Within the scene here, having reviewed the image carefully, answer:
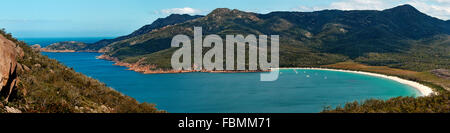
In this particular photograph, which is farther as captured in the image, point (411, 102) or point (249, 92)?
point (249, 92)

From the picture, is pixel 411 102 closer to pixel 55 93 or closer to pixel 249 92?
pixel 55 93

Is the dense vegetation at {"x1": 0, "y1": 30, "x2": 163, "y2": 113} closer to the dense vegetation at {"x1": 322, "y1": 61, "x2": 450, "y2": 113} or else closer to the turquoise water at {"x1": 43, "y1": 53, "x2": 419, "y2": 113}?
the dense vegetation at {"x1": 322, "y1": 61, "x2": 450, "y2": 113}

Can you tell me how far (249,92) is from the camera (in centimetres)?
12488

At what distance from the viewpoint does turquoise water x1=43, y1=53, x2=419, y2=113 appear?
98.6 meters

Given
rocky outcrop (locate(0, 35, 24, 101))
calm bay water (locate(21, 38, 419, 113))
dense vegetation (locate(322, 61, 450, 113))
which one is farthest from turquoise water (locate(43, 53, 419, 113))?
rocky outcrop (locate(0, 35, 24, 101))

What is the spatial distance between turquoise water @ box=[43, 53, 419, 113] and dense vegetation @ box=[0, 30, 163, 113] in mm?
59168

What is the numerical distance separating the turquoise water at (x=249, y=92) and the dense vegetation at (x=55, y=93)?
5917cm

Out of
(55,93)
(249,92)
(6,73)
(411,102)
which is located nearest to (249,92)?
(249,92)

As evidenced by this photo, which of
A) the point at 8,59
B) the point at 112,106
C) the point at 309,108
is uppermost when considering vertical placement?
the point at 8,59

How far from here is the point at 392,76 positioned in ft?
574

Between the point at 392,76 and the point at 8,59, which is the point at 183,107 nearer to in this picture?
the point at 8,59

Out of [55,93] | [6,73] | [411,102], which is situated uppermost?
[6,73]
